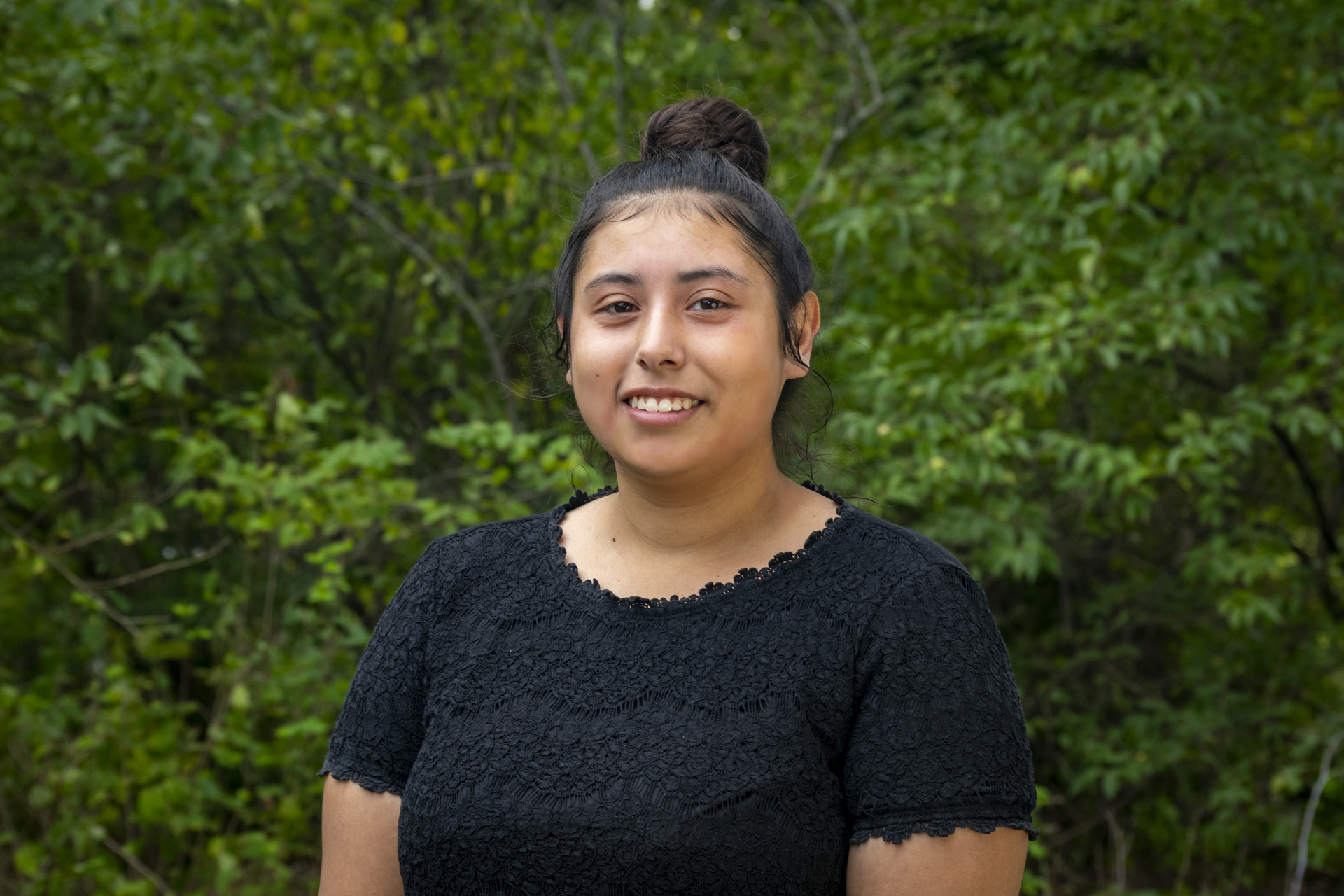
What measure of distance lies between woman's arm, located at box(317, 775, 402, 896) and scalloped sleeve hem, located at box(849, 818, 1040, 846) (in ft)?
1.98

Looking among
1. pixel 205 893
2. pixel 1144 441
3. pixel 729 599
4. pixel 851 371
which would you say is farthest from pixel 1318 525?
pixel 205 893

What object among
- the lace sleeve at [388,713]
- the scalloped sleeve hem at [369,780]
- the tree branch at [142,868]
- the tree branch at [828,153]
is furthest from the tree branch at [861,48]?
the tree branch at [142,868]

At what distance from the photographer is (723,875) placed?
1208 millimetres

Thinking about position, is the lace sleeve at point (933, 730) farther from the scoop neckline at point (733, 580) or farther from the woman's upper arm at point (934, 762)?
the scoop neckline at point (733, 580)

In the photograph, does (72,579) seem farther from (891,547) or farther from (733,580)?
(891,547)

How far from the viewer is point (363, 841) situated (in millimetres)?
1458

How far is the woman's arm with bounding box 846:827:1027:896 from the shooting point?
1.19 m

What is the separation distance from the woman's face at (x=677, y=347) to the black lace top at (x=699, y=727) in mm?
180

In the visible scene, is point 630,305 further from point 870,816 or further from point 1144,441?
point 1144,441

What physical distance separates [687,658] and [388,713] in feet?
1.33

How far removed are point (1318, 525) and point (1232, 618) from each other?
967 mm

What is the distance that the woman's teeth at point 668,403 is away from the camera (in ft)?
4.44

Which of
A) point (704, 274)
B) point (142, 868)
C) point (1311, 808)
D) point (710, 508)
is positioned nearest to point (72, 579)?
point (142, 868)

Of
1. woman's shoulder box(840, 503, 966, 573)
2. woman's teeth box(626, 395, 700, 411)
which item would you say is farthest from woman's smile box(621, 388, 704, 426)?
woman's shoulder box(840, 503, 966, 573)
